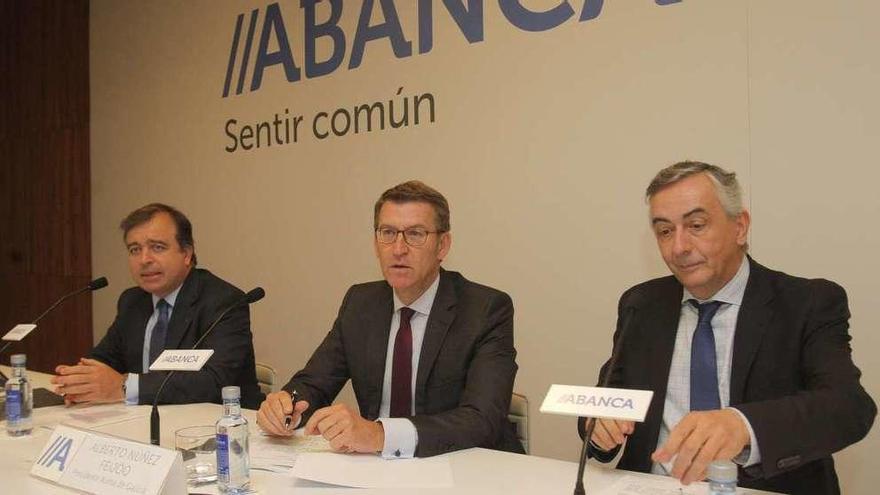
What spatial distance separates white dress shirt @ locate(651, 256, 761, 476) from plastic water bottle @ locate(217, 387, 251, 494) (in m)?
1.07

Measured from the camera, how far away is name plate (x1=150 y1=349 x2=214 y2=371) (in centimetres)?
210

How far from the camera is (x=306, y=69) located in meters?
4.45

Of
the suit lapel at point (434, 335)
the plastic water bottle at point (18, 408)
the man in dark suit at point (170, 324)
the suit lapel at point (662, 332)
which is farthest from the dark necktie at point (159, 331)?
the suit lapel at point (662, 332)

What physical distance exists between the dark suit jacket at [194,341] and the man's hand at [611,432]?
61.6 inches

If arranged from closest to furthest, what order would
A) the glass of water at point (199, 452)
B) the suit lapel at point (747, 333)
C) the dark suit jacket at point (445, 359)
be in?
the glass of water at point (199, 452) < the suit lapel at point (747, 333) < the dark suit jacket at point (445, 359)

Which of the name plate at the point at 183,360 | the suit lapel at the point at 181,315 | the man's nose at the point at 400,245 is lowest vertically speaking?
the name plate at the point at 183,360

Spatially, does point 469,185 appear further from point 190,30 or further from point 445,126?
point 190,30

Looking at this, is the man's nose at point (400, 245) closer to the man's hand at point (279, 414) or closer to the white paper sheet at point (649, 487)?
the man's hand at point (279, 414)

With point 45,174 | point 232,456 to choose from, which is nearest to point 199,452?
point 232,456

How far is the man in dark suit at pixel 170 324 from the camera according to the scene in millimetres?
2697

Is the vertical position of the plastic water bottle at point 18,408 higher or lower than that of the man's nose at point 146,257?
lower

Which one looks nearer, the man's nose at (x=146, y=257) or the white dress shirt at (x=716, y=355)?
the white dress shirt at (x=716, y=355)

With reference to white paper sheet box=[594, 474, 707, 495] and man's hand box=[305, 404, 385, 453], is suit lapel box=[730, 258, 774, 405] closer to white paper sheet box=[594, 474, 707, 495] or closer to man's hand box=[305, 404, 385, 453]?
white paper sheet box=[594, 474, 707, 495]

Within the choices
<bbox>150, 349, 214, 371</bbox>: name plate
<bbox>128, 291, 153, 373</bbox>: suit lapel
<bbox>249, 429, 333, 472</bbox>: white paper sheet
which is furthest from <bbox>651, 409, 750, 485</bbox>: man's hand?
<bbox>128, 291, 153, 373</bbox>: suit lapel
